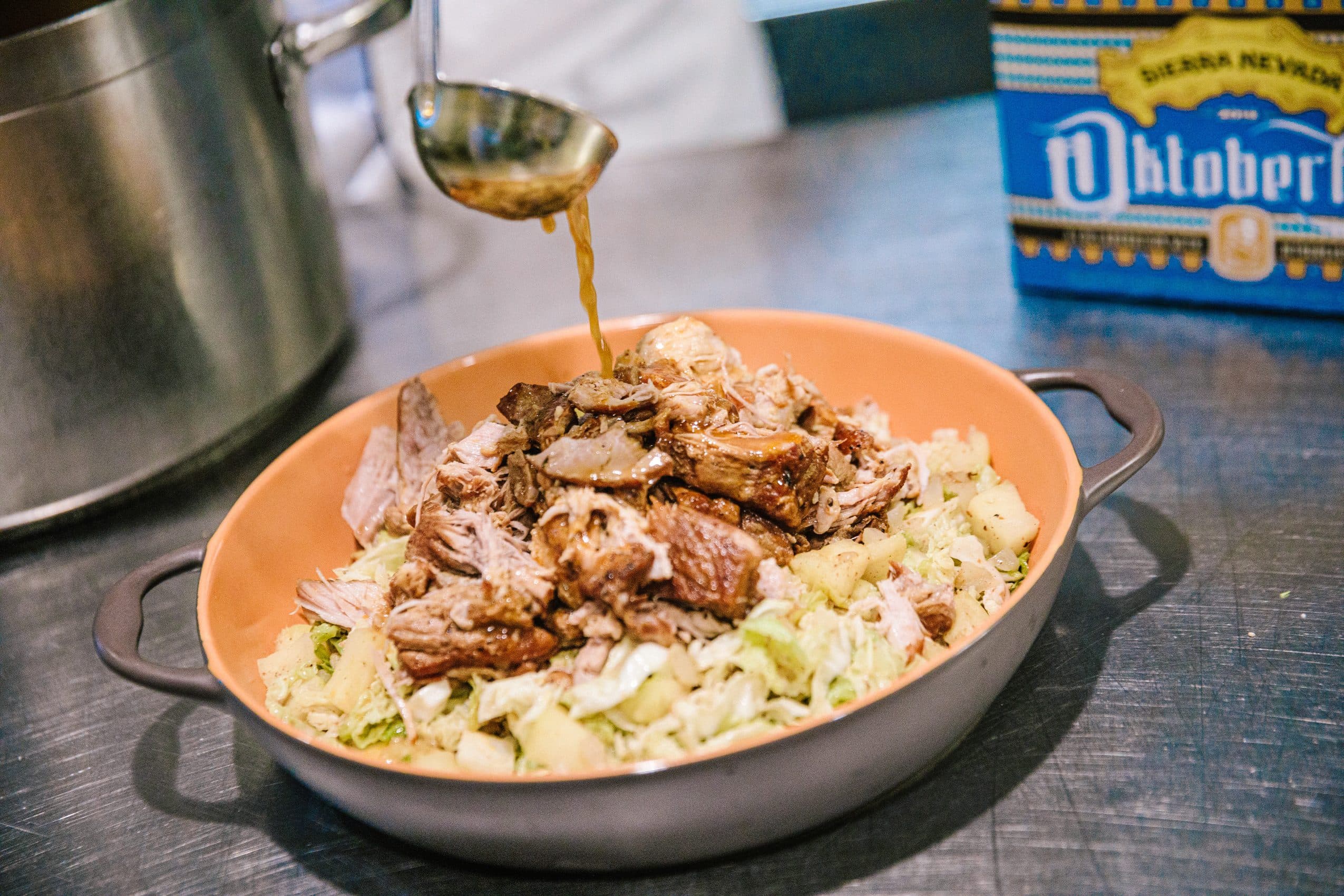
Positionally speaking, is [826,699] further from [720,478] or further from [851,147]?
[851,147]

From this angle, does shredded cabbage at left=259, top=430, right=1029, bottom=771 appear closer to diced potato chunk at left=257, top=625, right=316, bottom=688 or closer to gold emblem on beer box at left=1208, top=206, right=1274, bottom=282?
diced potato chunk at left=257, top=625, right=316, bottom=688

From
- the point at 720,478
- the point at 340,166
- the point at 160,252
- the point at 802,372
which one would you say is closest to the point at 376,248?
the point at 340,166

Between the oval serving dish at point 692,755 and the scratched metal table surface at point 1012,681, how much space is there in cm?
7

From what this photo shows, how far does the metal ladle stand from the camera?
142 centimetres

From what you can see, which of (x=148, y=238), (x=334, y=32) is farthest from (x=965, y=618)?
(x=334, y=32)

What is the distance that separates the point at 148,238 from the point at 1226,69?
5.77 feet

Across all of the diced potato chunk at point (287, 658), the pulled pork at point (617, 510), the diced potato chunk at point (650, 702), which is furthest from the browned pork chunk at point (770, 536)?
the diced potato chunk at point (287, 658)

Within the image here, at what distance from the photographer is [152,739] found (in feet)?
4.91

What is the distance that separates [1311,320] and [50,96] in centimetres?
209

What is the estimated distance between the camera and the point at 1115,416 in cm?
141

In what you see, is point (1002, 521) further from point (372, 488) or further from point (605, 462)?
point (372, 488)

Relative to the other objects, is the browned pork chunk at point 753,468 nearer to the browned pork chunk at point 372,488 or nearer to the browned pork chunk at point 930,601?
the browned pork chunk at point 930,601

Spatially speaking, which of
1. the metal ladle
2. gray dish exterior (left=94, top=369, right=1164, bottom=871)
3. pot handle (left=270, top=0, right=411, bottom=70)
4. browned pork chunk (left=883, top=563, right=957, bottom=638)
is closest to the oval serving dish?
gray dish exterior (left=94, top=369, right=1164, bottom=871)

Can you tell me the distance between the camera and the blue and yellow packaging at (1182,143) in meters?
1.76
